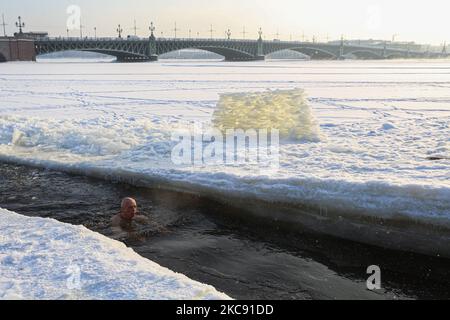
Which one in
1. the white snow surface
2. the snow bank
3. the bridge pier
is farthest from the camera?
the bridge pier

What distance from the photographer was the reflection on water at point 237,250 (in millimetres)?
5824

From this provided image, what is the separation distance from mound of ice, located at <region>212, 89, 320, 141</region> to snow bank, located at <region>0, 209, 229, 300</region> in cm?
742

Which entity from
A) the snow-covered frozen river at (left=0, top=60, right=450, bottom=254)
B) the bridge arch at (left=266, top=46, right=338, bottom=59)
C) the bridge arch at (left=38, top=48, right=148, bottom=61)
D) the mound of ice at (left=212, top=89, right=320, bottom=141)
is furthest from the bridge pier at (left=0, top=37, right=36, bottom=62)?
the mound of ice at (left=212, top=89, right=320, bottom=141)

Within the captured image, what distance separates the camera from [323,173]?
28.8 feet

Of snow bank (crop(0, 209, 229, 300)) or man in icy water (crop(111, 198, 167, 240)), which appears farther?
man in icy water (crop(111, 198, 167, 240))

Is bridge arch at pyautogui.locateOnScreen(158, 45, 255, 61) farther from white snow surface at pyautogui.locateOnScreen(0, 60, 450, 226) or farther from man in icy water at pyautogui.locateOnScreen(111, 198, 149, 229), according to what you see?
man in icy water at pyautogui.locateOnScreen(111, 198, 149, 229)

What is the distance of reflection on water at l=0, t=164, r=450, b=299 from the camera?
5824 mm

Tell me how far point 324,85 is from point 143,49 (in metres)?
60.2

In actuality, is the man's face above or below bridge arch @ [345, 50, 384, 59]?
below

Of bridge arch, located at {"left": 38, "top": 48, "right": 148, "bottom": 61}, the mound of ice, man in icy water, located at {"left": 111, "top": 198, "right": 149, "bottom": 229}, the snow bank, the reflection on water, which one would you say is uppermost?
bridge arch, located at {"left": 38, "top": 48, "right": 148, "bottom": 61}

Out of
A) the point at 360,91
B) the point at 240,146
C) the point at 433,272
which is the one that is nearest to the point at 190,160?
the point at 240,146

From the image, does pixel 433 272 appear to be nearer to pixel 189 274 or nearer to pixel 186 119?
pixel 189 274

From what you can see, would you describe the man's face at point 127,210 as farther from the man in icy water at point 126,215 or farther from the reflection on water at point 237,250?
the reflection on water at point 237,250

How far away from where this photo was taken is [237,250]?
688cm
